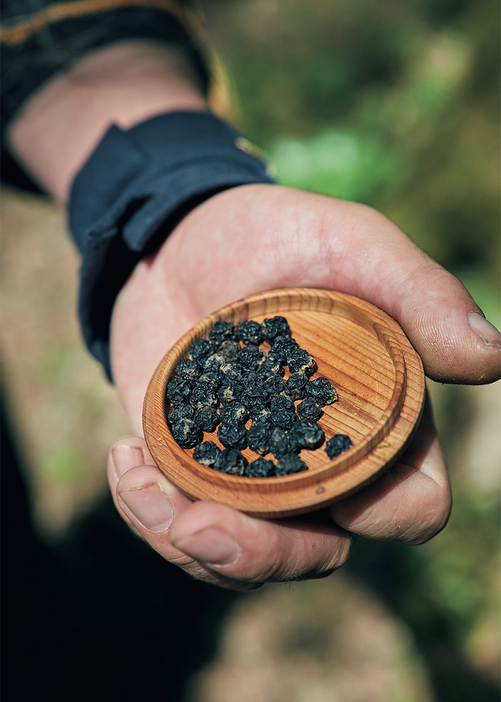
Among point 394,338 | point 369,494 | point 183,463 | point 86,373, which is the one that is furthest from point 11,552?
point 394,338

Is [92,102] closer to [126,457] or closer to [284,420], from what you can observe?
[126,457]

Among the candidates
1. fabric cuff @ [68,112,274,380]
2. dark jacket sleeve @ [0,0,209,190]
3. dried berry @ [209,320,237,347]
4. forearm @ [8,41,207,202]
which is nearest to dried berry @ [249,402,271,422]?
dried berry @ [209,320,237,347]

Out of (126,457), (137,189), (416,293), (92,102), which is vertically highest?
(416,293)

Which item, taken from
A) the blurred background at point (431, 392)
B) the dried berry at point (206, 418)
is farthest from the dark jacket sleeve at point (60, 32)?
the dried berry at point (206, 418)

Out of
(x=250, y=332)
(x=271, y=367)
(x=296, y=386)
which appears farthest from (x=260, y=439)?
(x=250, y=332)

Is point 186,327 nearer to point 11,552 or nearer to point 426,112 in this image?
point 11,552

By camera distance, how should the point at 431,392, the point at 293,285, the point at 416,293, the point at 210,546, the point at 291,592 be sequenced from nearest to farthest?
1. the point at 210,546
2. the point at 416,293
3. the point at 293,285
4. the point at 291,592
5. the point at 431,392
